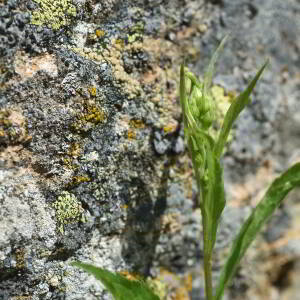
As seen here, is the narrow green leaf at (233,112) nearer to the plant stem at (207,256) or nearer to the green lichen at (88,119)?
the plant stem at (207,256)

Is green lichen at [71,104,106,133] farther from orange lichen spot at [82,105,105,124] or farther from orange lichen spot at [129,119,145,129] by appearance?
orange lichen spot at [129,119,145,129]

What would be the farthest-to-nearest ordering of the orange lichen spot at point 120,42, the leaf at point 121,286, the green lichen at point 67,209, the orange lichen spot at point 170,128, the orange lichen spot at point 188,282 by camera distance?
the orange lichen spot at point 188,282, the orange lichen spot at point 170,128, the orange lichen spot at point 120,42, the green lichen at point 67,209, the leaf at point 121,286

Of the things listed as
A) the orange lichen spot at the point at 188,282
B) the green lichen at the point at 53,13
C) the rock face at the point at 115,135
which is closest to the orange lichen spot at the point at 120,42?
the rock face at the point at 115,135

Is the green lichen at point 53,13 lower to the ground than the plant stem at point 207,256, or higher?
→ higher

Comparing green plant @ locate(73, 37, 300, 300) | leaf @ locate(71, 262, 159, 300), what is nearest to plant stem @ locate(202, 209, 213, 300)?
green plant @ locate(73, 37, 300, 300)

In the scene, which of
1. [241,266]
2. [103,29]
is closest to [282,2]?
[103,29]

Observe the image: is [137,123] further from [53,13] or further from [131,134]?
[53,13]

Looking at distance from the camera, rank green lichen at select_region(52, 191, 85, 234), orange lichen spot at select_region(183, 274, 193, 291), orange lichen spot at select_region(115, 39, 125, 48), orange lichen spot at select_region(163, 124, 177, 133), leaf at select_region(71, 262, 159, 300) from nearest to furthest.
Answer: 1. leaf at select_region(71, 262, 159, 300)
2. green lichen at select_region(52, 191, 85, 234)
3. orange lichen spot at select_region(115, 39, 125, 48)
4. orange lichen spot at select_region(163, 124, 177, 133)
5. orange lichen spot at select_region(183, 274, 193, 291)
